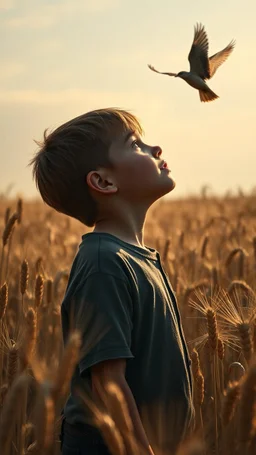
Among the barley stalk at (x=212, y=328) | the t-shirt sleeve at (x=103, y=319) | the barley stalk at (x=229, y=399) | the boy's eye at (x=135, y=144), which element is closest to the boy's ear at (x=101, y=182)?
the boy's eye at (x=135, y=144)

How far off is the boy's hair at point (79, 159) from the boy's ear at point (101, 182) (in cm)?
3

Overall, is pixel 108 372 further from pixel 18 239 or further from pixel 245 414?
pixel 18 239

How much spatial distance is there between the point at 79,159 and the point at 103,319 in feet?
1.49

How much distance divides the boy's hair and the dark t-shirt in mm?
132

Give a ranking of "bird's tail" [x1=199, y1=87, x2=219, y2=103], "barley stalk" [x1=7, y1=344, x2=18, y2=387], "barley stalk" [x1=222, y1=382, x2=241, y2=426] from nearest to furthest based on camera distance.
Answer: "barley stalk" [x1=222, y1=382, x2=241, y2=426] → "barley stalk" [x1=7, y1=344, x2=18, y2=387] → "bird's tail" [x1=199, y1=87, x2=219, y2=103]

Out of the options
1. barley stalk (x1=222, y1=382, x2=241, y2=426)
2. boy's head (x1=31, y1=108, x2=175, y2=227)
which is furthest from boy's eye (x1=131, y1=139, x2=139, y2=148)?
barley stalk (x1=222, y1=382, x2=241, y2=426)

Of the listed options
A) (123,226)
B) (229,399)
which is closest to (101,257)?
(123,226)

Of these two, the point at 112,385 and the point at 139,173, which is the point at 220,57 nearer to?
the point at 139,173

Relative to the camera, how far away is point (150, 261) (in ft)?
6.75

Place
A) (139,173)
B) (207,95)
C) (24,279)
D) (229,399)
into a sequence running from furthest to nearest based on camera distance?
(24,279) < (207,95) < (139,173) < (229,399)

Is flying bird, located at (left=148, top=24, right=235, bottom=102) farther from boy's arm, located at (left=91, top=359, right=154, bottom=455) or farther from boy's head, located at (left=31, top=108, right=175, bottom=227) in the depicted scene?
boy's arm, located at (left=91, top=359, right=154, bottom=455)

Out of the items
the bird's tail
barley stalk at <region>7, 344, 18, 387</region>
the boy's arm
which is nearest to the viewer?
the boy's arm

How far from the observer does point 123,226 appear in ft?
6.56

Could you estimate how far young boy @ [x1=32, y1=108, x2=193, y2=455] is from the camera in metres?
1.78
